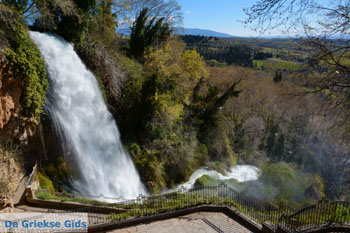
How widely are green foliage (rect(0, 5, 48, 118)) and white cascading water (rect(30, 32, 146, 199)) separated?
3.32ft

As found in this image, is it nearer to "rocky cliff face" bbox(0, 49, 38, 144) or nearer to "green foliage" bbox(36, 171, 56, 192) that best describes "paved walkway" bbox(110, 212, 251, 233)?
"green foliage" bbox(36, 171, 56, 192)

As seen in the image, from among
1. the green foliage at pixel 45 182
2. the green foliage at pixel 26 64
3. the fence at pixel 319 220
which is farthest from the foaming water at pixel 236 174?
the green foliage at pixel 26 64

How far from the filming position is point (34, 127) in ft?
39.7

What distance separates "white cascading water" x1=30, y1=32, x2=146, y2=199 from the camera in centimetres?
1305

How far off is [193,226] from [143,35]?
1931cm

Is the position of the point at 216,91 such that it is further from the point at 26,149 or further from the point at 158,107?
the point at 26,149

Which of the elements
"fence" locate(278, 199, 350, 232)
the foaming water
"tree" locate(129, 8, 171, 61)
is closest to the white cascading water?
the foaming water

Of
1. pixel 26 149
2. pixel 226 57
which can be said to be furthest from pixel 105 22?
pixel 226 57

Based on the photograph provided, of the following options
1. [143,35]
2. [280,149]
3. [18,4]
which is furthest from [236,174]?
[18,4]

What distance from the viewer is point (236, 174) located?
24.4m

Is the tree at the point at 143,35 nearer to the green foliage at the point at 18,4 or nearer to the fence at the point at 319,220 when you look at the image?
the green foliage at the point at 18,4

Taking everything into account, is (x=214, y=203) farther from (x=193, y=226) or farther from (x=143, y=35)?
(x=143, y=35)

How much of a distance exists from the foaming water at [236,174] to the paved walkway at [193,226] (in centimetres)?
943

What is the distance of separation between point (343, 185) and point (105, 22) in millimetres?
27140
